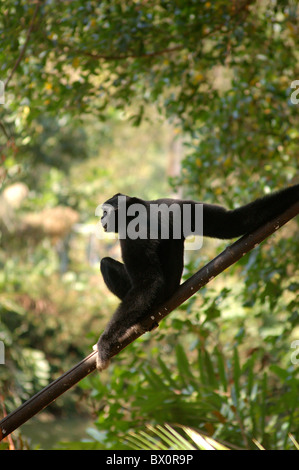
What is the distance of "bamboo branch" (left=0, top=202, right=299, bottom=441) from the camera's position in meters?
2.20

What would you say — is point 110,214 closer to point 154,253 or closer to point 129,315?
point 154,253

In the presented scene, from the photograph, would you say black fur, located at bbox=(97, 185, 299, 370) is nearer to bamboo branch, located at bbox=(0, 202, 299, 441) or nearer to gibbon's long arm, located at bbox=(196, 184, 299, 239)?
gibbon's long arm, located at bbox=(196, 184, 299, 239)

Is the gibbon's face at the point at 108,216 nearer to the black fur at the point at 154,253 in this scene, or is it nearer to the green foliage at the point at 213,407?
the black fur at the point at 154,253

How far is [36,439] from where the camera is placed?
9031 mm

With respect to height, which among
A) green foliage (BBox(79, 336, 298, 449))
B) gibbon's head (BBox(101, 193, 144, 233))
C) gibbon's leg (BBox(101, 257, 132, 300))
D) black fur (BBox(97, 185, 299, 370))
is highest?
gibbon's head (BBox(101, 193, 144, 233))

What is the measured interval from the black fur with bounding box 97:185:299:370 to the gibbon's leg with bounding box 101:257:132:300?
284 mm

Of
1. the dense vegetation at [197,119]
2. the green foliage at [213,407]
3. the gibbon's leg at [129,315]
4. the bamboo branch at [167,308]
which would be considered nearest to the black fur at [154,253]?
the gibbon's leg at [129,315]

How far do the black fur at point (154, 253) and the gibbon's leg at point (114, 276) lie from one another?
28cm

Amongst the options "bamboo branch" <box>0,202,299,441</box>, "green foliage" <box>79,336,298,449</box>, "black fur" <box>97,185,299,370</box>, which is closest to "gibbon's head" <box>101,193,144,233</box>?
"black fur" <box>97,185,299,370</box>

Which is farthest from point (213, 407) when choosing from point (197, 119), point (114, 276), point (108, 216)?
point (197, 119)

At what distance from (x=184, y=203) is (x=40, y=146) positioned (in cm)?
937

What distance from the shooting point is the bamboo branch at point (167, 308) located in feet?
7.21

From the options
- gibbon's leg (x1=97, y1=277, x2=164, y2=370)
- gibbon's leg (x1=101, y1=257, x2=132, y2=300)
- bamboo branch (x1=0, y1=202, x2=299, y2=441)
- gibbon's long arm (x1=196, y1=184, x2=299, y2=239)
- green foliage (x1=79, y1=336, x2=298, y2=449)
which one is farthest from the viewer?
green foliage (x1=79, y1=336, x2=298, y2=449)
